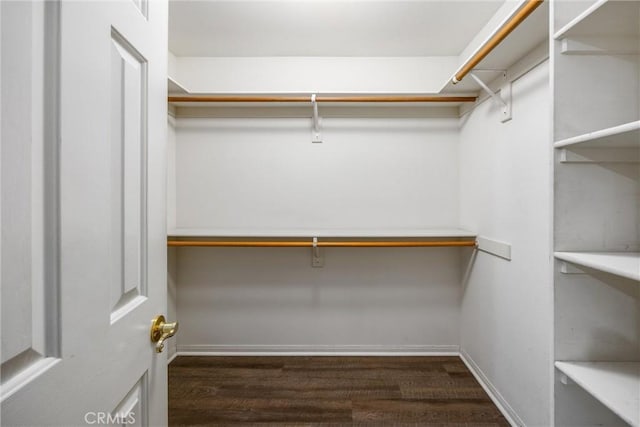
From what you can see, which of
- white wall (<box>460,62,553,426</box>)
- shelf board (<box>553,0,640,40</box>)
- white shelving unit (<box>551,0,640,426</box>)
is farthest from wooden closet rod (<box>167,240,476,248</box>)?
shelf board (<box>553,0,640,40</box>)

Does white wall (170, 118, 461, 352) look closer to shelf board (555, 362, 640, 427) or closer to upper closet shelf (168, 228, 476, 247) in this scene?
upper closet shelf (168, 228, 476, 247)

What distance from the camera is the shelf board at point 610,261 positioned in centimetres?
79

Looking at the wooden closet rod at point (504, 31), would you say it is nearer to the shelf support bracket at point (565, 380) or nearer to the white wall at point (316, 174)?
the white wall at point (316, 174)

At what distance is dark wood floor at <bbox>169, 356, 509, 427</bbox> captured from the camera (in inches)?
73.5

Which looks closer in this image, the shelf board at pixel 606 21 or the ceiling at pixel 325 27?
the shelf board at pixel 606 21

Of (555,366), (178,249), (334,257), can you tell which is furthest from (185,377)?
(555,366)

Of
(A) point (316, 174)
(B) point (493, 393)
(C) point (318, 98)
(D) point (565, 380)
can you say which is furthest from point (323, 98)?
(B) point (493, 393)

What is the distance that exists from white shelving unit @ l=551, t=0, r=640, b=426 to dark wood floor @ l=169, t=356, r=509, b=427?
3.52ft

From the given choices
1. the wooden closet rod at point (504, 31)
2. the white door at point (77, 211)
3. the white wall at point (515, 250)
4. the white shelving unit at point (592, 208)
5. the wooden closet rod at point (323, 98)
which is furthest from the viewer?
the wooden closet rod at point (323, 98)

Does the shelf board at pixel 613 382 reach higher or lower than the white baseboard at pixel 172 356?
higher

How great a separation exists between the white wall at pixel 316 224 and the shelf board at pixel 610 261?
5.33ft

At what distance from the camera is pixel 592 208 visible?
1007 mm

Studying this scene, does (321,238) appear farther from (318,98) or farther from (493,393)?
(493,393)

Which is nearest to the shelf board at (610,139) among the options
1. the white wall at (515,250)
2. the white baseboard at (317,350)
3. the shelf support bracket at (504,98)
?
the white wall at (515,250)
